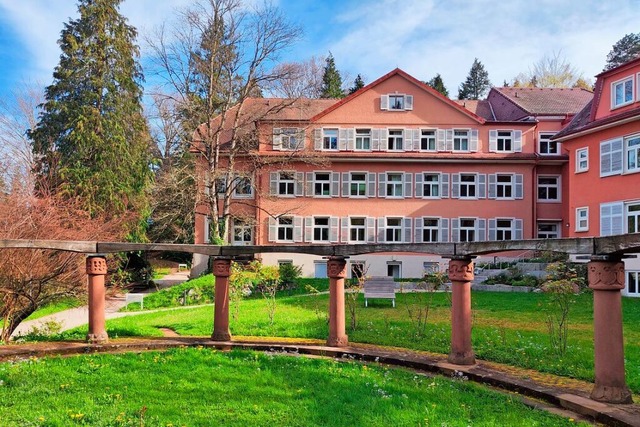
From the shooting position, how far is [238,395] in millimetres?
6172

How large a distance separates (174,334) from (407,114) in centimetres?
2374

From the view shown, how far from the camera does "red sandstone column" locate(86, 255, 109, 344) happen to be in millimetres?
9711

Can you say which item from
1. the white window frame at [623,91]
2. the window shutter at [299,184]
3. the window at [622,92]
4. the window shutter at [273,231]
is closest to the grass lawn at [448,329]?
the white window frame at [623,91]

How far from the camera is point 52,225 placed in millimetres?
14086

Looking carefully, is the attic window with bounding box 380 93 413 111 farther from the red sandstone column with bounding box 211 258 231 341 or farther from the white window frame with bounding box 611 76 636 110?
the red sandstone column with bounding box 211 258 231 341

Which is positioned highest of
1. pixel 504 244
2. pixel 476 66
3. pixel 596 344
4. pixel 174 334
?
pixel 476 66

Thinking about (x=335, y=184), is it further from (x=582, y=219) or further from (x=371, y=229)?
(x=582, y=219)

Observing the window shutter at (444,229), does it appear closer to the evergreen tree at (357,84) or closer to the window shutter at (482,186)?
the window shutter at (482,186)

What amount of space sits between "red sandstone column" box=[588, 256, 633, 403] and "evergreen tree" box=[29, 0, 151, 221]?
80.6ft

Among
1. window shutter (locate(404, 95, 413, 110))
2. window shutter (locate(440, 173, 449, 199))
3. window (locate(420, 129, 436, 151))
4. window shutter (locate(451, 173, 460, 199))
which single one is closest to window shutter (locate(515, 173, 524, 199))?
window shutter (locate(451, 173, 460, 199))

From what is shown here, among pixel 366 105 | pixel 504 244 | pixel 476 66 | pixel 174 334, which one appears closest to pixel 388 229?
pixel 366 105

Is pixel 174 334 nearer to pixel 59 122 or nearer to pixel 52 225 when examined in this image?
pixel 52 225

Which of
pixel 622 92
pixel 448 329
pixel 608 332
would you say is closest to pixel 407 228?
pixel 622 92

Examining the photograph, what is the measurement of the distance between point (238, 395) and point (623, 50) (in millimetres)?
67479
